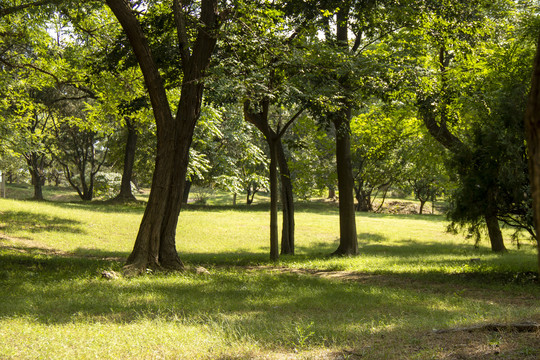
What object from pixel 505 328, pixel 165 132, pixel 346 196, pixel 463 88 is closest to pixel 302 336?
pixel 505 328

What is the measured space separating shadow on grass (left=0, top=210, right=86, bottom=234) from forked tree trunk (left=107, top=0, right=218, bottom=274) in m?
10.8

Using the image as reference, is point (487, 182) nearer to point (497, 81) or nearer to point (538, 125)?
point (497, 81)

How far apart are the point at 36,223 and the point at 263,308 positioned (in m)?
17.7

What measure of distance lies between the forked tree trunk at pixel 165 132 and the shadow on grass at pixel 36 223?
10786 millimetres

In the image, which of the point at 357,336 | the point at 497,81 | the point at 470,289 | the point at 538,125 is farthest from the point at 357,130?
the point at 538,125

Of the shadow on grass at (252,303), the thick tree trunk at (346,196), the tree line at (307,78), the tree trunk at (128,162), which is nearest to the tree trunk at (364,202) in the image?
the tree trunk at (128,162)

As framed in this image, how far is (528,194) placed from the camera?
36.7ft

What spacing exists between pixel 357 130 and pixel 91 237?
12.7m

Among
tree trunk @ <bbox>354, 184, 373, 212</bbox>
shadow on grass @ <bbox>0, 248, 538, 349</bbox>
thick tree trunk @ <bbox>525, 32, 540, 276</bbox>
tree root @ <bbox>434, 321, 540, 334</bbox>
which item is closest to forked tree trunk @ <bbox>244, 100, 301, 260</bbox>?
shadow on grass @ <bbox>0, 248, 538, 349</bbox>

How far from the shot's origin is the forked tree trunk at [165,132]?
11.9m

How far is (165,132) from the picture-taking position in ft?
40.3

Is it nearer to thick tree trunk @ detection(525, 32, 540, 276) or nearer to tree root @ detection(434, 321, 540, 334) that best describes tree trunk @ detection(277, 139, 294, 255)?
tree root @ detection(434, 321, 540, 334)

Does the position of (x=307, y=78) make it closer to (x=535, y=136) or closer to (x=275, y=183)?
(x=275, y=183)

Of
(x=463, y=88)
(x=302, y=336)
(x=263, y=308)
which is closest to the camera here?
(x=302, y=336)
